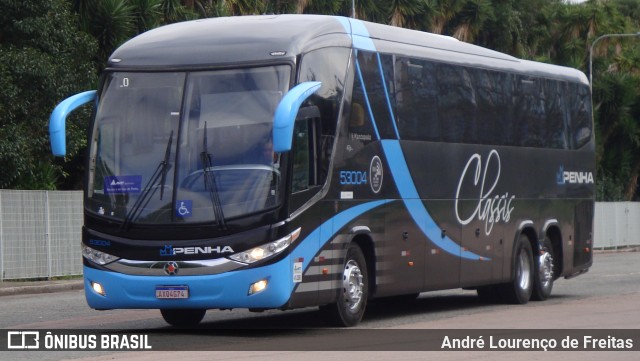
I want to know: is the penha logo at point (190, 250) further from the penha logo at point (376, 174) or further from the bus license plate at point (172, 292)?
the penha logo at point (376, 174)

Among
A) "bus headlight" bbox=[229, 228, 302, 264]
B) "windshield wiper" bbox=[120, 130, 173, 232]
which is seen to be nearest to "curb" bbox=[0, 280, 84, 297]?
"windshield wiper" bbox=[120, 130, 173, 232]

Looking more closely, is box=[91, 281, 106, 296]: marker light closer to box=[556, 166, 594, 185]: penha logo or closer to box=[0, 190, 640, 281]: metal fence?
box=[556, 166, 594, 185]: penha logo

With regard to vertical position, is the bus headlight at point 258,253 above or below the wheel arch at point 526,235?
above

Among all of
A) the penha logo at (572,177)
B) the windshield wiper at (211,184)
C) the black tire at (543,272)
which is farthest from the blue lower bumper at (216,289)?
the penha logo at (572,177)

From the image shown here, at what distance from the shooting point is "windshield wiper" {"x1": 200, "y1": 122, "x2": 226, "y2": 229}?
14.2 metres

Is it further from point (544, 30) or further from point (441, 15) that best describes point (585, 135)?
point (544, 30)

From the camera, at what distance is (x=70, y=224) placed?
29.1 meters

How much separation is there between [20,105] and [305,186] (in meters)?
14.5

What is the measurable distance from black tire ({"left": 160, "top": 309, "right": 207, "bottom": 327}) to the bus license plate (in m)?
1.90

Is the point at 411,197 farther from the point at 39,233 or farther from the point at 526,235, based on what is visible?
the point at 39,233

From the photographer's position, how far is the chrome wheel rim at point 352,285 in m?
15.6

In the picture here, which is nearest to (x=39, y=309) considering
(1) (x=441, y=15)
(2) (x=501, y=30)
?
(1) (x=441, y=15)

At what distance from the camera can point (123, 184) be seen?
14555mm

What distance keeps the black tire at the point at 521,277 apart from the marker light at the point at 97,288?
8264 millimetres
